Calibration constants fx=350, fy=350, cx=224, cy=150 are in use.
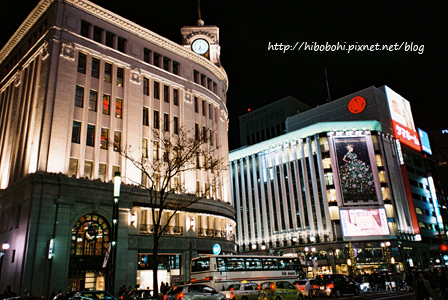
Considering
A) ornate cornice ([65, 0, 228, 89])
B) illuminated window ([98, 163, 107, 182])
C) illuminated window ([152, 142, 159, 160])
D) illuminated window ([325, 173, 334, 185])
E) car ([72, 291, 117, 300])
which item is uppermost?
ornate cornice ([65, 0, 228, 89])

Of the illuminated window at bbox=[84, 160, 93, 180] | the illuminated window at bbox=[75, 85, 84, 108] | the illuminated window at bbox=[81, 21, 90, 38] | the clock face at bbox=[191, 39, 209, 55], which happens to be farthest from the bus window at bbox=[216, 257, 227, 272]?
the clock face at bbox=[191, 39, 209, 55]

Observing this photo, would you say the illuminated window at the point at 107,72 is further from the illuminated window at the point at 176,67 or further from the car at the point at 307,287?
the car at the point at 307,287

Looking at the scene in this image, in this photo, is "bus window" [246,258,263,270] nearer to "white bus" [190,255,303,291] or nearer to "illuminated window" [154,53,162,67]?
"white bus" [190,255,303,291]

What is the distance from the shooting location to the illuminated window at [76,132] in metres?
31.3

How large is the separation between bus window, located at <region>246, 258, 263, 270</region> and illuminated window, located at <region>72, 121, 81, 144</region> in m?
18.4

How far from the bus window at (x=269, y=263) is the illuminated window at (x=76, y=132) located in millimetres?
20010

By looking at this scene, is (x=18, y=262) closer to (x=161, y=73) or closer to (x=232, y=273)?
(x=232, y=273)

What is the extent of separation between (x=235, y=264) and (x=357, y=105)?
198 ft

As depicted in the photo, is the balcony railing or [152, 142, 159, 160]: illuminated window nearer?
the balcony railing

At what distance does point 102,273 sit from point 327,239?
47.1 m

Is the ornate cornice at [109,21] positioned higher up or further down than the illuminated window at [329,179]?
higher up

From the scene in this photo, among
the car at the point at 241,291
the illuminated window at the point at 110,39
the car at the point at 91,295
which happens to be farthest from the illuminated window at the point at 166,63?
the car at the point at 91,295

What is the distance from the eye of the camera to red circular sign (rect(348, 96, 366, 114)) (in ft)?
254

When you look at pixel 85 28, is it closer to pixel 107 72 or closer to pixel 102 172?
pixel 107 72
